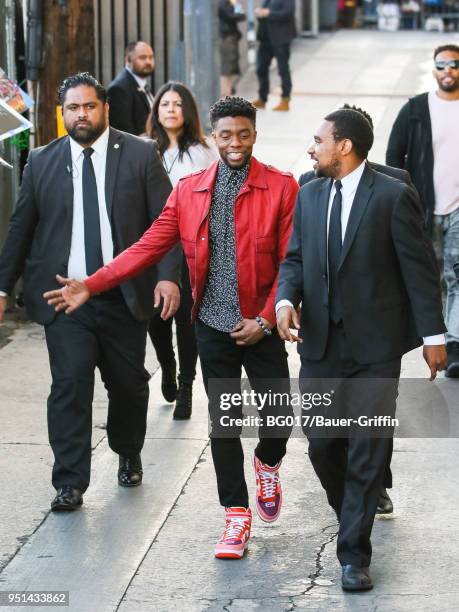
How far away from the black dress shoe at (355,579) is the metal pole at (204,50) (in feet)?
40.8

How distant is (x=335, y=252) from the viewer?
218 inches

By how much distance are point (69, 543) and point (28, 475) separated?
1.03m

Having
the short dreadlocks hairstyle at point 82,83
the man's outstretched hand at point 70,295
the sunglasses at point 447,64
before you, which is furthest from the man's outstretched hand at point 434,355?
the sunglasses at point 447,64

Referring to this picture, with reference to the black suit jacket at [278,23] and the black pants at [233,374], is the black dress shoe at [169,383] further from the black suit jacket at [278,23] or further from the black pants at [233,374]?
the black suit jacket at [278,23]

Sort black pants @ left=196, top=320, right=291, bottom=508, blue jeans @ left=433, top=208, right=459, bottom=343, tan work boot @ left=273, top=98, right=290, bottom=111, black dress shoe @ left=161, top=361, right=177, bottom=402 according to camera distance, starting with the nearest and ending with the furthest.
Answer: black pants @ left=196, top=320, right=291, bottom=508
black dress shoe @ left=161, top=361, right=177, bottom=402
blue jeans @ left=433, top=208, right=459, bottom=343
tan work boot @ left=273, top=98, right=290, bottom=111

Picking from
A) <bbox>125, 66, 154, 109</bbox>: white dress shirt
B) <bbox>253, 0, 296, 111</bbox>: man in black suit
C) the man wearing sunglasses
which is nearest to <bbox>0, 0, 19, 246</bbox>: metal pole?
<bbox>125, 66, 154, 109</bbox>: white dress shirt

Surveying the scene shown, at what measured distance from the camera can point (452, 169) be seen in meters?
9.23

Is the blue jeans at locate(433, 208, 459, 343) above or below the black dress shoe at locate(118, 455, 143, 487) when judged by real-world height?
above

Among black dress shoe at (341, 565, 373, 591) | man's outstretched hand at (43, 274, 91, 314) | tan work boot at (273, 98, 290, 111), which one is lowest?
black dress shoe at (341, 565, 373, 591)

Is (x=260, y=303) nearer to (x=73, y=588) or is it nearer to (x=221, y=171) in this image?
(x=221, y=171)

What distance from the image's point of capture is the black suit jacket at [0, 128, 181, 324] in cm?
659

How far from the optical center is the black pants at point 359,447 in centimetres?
550

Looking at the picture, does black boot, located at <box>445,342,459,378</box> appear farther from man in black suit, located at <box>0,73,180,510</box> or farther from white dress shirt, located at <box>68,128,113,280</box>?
white dress shirt, located at <box>68,128,113,280</box>

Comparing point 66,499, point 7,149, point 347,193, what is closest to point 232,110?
point 347,193
